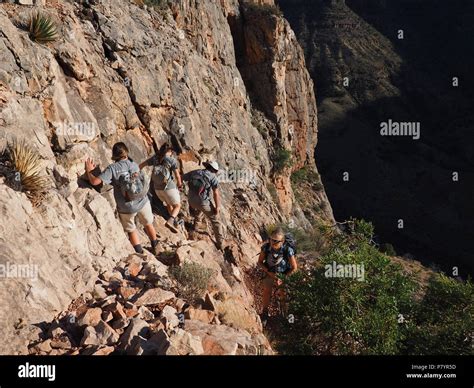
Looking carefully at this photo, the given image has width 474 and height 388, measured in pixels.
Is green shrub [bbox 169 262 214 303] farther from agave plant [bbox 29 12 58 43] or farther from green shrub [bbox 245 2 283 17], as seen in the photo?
green shrub [bbox 245 2 283 17]

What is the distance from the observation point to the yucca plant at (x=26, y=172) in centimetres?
528

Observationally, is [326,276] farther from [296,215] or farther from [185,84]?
[296,215]

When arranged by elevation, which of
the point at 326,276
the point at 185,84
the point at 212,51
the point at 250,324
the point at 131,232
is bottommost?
the point at 250,324

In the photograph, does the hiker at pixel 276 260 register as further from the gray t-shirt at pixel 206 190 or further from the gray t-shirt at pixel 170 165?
the gray t-shirt at pixel 170 165

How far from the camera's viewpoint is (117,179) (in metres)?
6.60

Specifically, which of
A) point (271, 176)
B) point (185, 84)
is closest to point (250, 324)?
point (185, 84)

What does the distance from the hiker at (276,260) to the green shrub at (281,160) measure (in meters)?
18.3

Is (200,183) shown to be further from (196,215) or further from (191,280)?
(191,280)

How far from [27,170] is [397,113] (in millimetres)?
75334

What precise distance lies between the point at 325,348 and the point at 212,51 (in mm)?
16236

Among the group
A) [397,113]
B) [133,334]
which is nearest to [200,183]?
[133,334]

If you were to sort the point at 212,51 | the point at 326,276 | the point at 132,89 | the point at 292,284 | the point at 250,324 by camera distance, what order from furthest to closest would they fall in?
the point at 212,51 < the point at 132,89 < the point at 292,284 < the point at 326,276 < the point at 250,324

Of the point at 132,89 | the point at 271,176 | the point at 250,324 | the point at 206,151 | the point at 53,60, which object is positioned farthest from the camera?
the point at 271,176

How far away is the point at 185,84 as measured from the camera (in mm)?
13531
